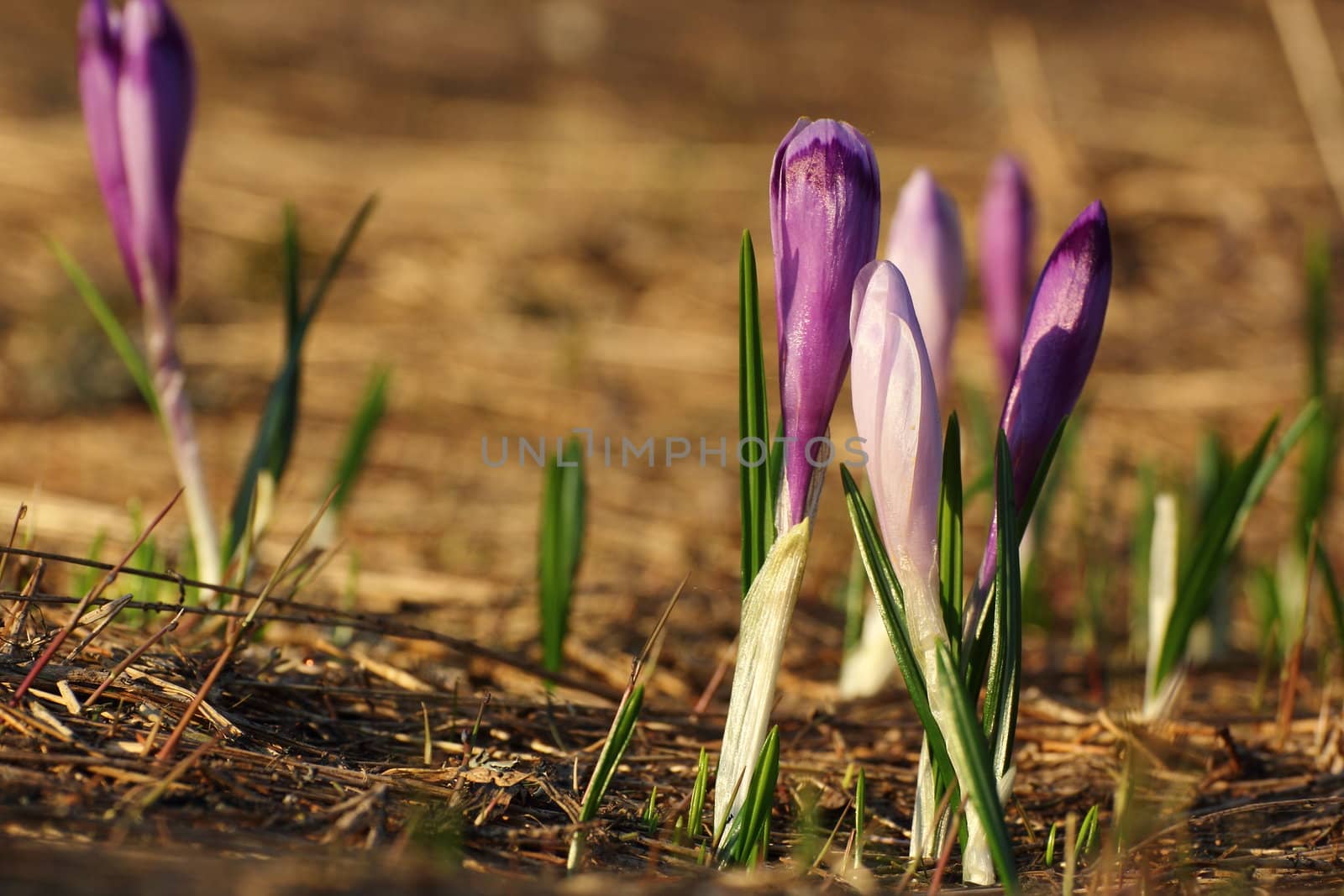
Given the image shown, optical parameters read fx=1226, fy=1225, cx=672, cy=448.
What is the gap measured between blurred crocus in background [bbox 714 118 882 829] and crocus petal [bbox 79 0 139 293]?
1.33 meters

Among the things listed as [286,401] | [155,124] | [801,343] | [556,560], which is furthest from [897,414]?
[155,124]

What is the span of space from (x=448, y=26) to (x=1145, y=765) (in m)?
8.16

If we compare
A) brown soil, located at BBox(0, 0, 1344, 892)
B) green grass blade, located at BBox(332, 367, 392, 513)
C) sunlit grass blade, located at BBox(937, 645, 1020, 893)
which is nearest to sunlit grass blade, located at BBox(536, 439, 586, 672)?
brown soil, located at BBox(0, 0, 1344, 892)

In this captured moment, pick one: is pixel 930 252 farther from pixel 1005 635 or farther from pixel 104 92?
pixel 104 92

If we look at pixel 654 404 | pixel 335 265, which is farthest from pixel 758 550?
pixel 654 404

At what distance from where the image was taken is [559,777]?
1.57 m

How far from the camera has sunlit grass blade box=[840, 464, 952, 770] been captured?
1.38 m

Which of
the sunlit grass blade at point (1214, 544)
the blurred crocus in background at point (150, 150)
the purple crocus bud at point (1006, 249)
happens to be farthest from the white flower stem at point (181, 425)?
the sunlit grass blade at point (1214, 544)

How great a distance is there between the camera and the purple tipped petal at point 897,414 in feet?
4.31

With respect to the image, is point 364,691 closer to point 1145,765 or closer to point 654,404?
point 1145,765

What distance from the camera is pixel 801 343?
139 centimetres

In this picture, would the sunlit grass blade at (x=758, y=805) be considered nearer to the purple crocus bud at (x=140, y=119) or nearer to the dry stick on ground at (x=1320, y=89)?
the purple crocus bud at (x=140, y=119)

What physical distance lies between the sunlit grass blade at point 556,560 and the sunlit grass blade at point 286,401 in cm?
52

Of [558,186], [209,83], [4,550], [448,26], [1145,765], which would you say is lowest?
[1145,765]
